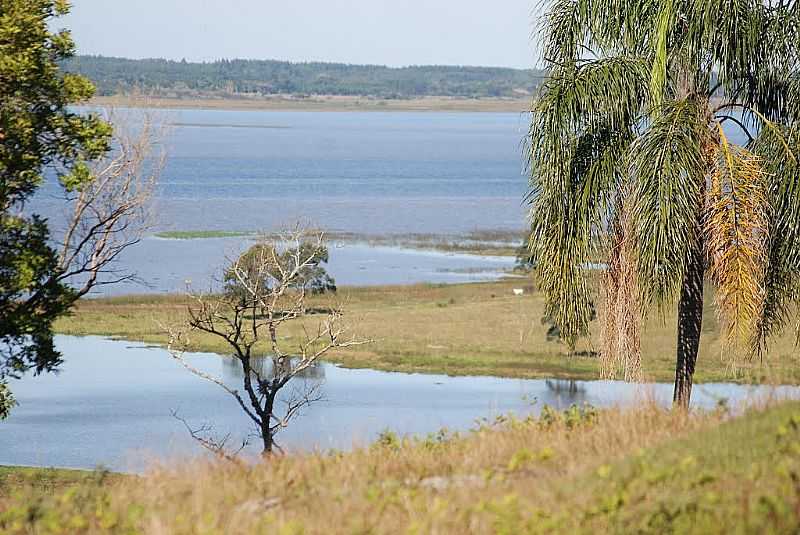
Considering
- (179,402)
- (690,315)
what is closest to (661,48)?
(690,315)

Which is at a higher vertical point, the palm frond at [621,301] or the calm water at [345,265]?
the palm frond at [621,301]

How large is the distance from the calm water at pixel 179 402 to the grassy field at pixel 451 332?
148 centimetres

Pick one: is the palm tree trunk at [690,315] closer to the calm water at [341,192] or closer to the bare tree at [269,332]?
the bare tree at [269,332]

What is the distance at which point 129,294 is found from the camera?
55656 mm

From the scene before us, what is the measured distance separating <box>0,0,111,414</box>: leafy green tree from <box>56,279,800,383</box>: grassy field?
22.2 m

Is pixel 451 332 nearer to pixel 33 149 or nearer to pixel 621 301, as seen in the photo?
pixel 621 301

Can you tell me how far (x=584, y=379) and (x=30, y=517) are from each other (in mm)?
30272

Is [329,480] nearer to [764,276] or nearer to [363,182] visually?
[764,276]

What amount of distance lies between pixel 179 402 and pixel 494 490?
1070 inches

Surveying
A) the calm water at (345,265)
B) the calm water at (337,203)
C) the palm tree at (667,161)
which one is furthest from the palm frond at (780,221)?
the calm water at (345,265)

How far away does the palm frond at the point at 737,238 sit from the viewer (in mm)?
12648

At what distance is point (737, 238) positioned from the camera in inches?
503

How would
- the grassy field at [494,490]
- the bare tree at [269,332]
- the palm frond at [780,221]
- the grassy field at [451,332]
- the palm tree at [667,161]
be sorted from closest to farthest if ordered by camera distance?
the grassy field at [494,490] → the palm tree at [667,161] → the palm frond at [780,221] → the bare tree at [269,332] → the grassy field at [451,332]

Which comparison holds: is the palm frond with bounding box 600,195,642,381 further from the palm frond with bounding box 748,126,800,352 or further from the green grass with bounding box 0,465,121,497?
the green grass with bounding box 0,465,121,497
